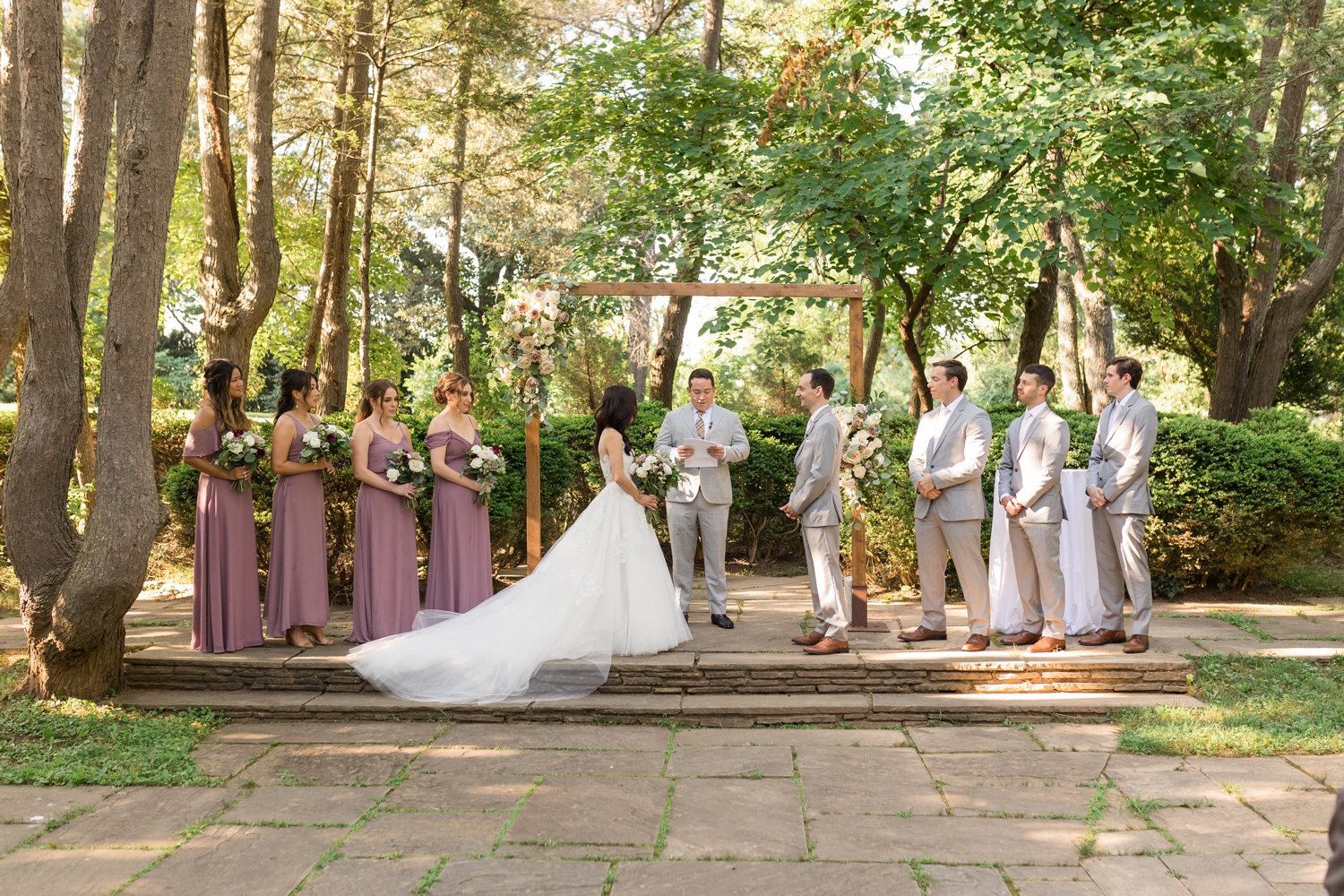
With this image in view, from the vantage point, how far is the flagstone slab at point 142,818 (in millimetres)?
4266

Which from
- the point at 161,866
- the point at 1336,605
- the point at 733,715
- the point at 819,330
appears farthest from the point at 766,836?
the point at 819,330

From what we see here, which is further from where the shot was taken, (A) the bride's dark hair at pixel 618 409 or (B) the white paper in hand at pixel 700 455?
(B) the white paper in hand at pixel 700 455

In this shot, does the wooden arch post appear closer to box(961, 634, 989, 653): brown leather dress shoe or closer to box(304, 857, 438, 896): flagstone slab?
box(961, 634, 989, 653): brown leather dress shoe

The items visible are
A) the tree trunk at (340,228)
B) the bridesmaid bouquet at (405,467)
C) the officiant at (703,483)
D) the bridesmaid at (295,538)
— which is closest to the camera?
the bridesmaid at (295,538)

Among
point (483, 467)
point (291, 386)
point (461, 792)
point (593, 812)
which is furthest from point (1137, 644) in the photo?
point (291, 386)

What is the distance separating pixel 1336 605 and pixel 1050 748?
4779mm

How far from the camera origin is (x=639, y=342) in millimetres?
22781

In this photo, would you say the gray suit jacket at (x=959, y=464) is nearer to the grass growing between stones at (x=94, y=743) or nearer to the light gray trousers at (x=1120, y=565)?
the light gray trousers at (x=1120, y=565)

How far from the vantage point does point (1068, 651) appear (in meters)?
6.54

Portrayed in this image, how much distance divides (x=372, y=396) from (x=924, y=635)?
428 cm

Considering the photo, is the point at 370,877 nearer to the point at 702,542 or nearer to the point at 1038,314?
the point at 702,542

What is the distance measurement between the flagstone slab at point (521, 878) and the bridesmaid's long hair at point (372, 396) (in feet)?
12.7

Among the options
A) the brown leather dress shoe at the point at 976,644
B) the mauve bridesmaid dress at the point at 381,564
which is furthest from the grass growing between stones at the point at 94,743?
the brown leather dress shoe at the point at 976,644

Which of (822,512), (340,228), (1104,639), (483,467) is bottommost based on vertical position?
(1104,639)
